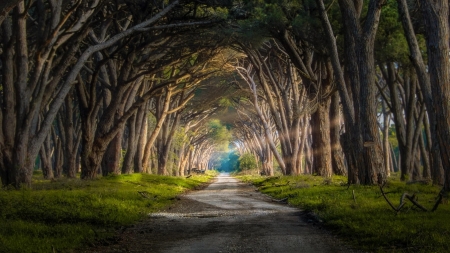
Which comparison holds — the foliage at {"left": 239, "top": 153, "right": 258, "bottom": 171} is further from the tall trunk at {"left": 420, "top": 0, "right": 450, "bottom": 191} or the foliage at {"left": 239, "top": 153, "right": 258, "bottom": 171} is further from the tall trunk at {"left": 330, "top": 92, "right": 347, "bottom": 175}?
the tall trunk at {"left": 420, "top": 0, "right": 450, "bottom": 191}

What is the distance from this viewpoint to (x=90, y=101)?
22.1 m

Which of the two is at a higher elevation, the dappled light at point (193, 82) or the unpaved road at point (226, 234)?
the dappled light at point (193, 82)

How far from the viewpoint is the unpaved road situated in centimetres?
830

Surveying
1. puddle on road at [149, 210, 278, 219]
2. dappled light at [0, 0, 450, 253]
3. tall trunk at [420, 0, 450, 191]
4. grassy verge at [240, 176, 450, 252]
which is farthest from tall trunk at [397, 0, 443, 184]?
puddle on road at [149, 210, 278, 219]

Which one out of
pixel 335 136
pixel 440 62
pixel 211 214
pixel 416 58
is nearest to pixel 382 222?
pixel 440 62

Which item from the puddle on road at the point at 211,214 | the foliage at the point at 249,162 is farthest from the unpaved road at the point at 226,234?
the foliage at the point at 249,162

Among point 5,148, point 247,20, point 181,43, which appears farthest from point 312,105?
point 5,148

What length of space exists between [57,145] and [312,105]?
70.9 feet

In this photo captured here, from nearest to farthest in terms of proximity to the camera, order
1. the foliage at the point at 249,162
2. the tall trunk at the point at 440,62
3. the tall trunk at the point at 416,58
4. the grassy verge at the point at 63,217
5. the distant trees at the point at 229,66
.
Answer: the grassy verge at the point at 63,217, the tall trunk at the point at 440,62, the tall trunk at the point at 416,58, the distant trees at the point at 229,66, the foliage at the point at 249,162

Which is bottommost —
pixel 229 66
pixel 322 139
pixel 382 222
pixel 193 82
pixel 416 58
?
pixel 382 222

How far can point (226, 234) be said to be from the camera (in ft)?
32.0

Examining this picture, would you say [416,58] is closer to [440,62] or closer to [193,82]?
[440,62]

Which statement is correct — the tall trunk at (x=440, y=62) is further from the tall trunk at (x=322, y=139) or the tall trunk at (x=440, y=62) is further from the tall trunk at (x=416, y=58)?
the tall trunk at (x=322, y=139)

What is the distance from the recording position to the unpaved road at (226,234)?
27.2ft
